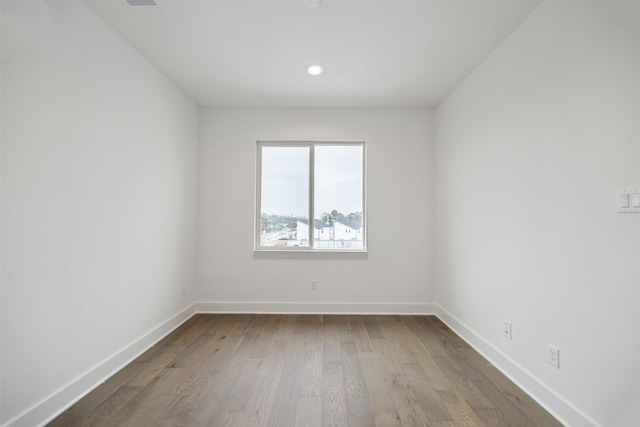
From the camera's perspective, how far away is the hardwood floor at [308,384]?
1.77 metres

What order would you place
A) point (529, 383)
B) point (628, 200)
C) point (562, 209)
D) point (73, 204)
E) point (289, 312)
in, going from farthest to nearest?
point (289, 312), point (529, 383), point (73, 204), point (562, 209), point (628, 200)

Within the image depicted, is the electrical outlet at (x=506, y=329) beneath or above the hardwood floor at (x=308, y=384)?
above

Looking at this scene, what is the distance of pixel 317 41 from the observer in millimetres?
2371

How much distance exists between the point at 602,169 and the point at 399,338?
2.09 m

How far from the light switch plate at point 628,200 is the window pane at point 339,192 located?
2576 millimetres

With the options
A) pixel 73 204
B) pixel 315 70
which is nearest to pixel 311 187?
pixel 315 70

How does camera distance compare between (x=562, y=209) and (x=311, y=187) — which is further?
(x=311, y=187)

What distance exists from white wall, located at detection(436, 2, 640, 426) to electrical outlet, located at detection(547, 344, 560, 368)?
0.03 m

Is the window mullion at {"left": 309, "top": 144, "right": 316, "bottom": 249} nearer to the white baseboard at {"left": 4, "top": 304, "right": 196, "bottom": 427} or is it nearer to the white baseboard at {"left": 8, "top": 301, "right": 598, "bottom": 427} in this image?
the white baseboard at {"left": 8, "top": 301, "right": 598, "bottom": 427}

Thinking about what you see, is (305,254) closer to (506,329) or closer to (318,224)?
(318,224)

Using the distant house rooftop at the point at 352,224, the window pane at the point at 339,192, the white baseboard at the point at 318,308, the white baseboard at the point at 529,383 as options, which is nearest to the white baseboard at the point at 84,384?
the white baseboard at the point at 318,308

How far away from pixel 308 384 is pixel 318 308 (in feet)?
5.23

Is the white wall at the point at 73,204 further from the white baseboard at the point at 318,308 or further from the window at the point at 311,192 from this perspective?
the window at the point at 311,192

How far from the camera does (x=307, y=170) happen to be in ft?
12.8
